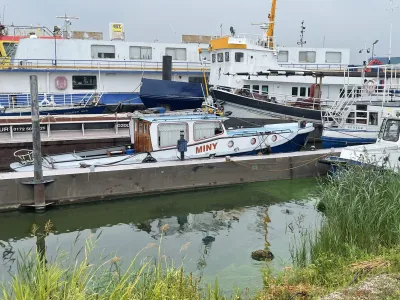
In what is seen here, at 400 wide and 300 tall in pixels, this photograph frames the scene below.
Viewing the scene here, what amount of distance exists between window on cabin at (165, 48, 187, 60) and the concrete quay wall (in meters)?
15.9

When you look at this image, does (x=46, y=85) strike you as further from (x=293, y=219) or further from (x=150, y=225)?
(x=293, y=219)

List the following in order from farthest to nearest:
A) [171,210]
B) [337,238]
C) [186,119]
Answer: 1. [186,119]
2. [171,210]
3. [337,238]

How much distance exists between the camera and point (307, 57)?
30.3m

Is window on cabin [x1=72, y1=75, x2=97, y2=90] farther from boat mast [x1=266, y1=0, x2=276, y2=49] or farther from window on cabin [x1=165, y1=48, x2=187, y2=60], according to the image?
boat mast [x1=266, y1=0, x2=276, y2=49]

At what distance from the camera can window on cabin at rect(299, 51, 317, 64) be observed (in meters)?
30.2

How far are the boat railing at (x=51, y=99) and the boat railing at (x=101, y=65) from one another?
5.64ft

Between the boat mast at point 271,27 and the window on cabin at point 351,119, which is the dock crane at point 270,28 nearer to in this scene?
the boat mast at point 271,27

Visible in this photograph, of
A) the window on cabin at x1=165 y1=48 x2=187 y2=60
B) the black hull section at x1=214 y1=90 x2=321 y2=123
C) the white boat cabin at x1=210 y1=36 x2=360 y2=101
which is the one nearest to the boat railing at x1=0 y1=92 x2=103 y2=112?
the window on cabin at x1=165 y1=48 x2=187 y2=60

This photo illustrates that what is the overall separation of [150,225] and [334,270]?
6459 mm

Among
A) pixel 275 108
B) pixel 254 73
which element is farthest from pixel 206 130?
pixel 254 73

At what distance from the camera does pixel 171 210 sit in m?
12.7

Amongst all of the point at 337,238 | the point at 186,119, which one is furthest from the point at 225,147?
the point at 337,238

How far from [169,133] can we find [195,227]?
4560mm

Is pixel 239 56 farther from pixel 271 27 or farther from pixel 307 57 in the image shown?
pixel 307 57
